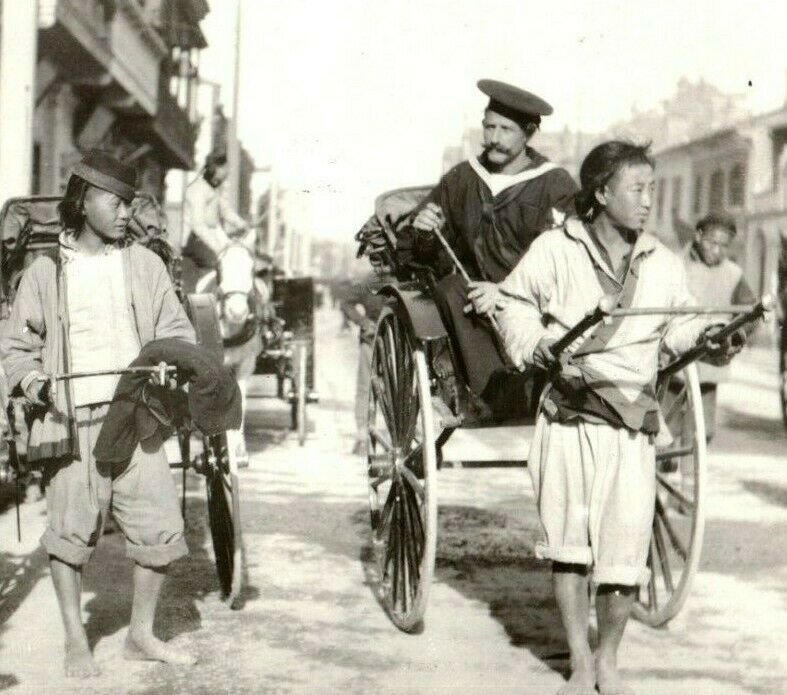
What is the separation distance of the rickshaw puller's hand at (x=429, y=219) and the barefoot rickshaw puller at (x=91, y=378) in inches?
43.4

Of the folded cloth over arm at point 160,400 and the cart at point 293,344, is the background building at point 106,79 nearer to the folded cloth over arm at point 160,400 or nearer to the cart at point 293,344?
the cart at point 293,344

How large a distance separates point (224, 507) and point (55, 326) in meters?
1.28

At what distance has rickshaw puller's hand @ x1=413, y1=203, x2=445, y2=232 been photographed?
210 inches

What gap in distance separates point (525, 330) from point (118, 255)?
151 centimetres

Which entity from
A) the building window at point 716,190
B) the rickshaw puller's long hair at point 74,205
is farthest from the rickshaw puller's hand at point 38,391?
the building window at point 716,190

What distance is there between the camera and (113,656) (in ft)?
16.2

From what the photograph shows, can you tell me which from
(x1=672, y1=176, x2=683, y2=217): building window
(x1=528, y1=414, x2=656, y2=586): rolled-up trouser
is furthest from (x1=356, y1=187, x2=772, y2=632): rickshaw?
(x1=672, y1=176, x2=683, y2=217): building window

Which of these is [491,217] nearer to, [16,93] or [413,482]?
[413,482]

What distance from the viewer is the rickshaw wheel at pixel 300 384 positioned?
11.2 metres

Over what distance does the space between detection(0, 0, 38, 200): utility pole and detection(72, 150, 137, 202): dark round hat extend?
6100mm

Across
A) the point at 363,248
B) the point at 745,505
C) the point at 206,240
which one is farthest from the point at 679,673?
the point at 206,240

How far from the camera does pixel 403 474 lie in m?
5.59

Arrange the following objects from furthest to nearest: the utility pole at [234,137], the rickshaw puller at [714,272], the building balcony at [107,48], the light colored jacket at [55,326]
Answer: the utility pole at [234,137] → the building balcony at [107,48] → the rickshaw puller at [714,272] → the light colored jacket at [55,326]

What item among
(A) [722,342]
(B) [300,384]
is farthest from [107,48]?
(A) [722,342]
